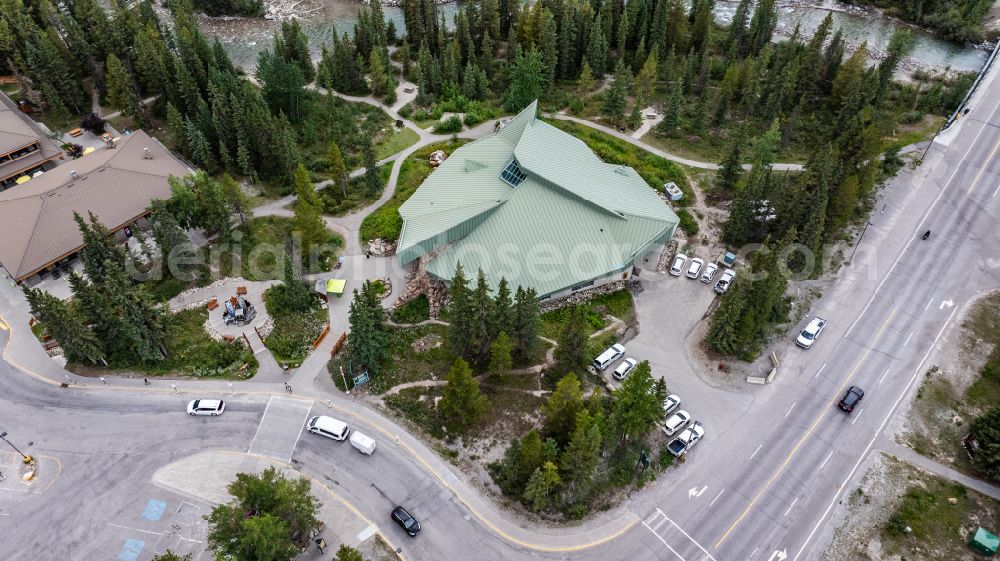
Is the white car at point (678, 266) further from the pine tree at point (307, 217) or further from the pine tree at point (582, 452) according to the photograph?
the pine tree at point (307, 217)

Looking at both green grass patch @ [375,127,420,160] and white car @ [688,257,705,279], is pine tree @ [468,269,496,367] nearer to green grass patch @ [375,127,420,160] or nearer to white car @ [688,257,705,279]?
white car @ [688,257,705,279]

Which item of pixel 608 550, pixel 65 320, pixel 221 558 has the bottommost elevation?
pixel 608 550

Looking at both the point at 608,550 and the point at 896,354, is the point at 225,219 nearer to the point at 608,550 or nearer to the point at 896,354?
the point at 608,550

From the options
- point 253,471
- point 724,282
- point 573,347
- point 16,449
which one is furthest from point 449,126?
point 16,449

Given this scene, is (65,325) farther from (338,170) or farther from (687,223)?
(687,223)

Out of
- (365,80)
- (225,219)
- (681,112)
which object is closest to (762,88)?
(681,112)

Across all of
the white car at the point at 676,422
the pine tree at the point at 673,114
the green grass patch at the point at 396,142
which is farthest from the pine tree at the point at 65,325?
the pine tree at the point at 673,114
